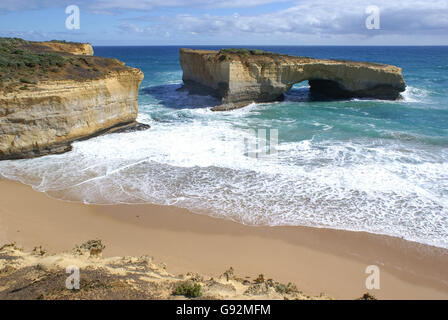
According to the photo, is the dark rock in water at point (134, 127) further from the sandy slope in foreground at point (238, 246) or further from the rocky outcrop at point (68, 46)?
the rocky outcrop at point (68, 46)

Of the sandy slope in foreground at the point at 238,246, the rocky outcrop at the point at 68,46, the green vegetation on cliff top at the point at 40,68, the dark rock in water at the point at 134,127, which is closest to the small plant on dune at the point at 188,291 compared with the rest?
the sandy slope in foreground at the point at 238,246

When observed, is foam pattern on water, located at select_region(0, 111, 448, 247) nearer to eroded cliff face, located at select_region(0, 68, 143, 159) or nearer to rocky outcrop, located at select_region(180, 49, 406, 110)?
eroded cliff face, located at select_region(0, 68, 143, 159)

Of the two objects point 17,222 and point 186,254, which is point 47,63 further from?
point 186,254

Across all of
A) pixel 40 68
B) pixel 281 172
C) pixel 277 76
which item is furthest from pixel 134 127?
pixel 277 76

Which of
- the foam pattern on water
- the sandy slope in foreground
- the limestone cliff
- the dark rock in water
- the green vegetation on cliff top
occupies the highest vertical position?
the green vegetation on cliff top

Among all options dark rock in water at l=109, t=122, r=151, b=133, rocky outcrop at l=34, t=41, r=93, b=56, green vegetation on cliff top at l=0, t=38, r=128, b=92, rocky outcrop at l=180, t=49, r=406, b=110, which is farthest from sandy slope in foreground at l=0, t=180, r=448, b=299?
rocky outcrop at l=34, t=41, r=93, b=56

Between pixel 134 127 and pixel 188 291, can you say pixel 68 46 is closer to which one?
pixel 134 127
